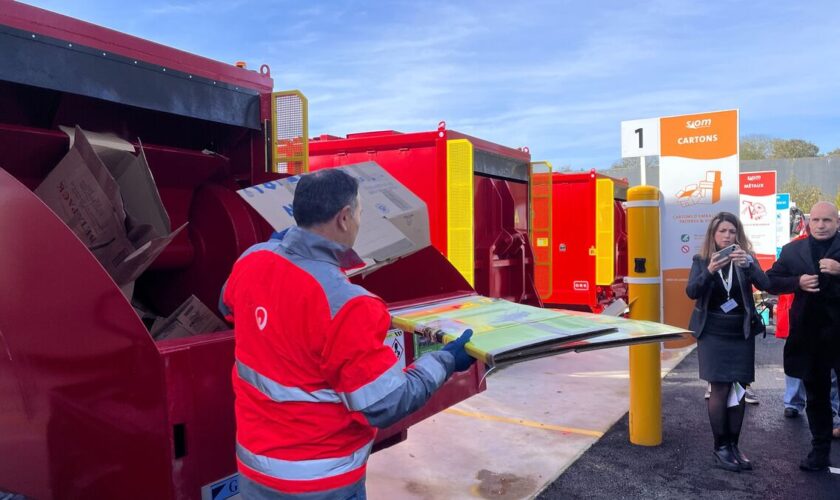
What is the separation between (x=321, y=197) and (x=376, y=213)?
0.94m

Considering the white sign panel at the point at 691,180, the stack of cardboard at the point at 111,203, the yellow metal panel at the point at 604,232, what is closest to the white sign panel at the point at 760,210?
the yellow metal panel at the point at 604,232

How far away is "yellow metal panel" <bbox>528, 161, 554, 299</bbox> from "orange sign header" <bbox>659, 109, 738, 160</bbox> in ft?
5.06

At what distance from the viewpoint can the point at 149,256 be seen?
2.42 meters

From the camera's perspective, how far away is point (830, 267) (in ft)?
13.4

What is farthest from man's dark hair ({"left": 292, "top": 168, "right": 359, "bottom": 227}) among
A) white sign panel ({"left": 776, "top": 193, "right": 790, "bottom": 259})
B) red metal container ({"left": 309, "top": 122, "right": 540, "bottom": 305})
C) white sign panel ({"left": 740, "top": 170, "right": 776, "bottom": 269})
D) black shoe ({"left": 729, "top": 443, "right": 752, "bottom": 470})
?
white sign panel ({"left": 776, "top": 193, "right": 790, "bottom": 259})

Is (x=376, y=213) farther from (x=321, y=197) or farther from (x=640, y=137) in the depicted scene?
(x=640, y=137)

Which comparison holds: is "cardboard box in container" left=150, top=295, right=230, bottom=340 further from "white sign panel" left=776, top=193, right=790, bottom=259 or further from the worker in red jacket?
"white sign panel" left=776, top=193, right=790, bottom=259

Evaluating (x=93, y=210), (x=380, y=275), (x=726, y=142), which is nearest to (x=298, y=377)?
(x=93, y=210)

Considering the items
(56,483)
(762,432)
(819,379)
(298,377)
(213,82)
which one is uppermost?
(213,82)

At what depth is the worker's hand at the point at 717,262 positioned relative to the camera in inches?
163

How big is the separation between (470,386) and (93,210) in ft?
6.55

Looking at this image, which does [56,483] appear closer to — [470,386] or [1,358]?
[1,358]

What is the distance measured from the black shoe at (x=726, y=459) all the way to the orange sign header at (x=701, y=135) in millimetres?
4780

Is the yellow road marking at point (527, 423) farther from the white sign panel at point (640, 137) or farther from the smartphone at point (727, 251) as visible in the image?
the white sign panel at point (640, 137)
